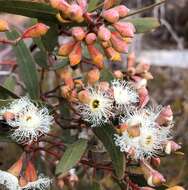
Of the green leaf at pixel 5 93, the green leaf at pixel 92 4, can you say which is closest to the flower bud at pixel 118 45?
the green leaf at pixel 92 4

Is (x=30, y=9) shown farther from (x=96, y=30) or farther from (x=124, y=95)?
(x=124, y=95)

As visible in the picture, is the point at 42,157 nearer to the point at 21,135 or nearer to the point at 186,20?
the point at 21,135

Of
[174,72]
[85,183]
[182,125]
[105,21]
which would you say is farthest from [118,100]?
[174,72]

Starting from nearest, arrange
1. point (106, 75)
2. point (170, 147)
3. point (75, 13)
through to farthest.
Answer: point (75, 13) < point (170, 147) < point (106, 75)

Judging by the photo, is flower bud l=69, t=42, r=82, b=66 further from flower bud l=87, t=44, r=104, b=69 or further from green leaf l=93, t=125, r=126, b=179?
green leaf l=93, t=125, r=126, b=179

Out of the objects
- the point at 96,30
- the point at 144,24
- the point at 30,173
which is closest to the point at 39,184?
the point at 30,173

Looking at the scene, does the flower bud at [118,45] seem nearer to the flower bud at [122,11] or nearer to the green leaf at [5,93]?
the flower bud at [122,11]

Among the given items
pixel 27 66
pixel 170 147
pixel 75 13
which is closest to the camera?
pixel 75 13
